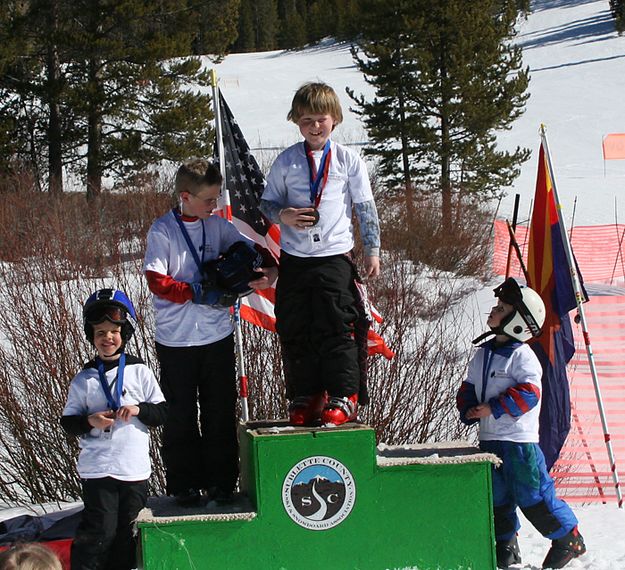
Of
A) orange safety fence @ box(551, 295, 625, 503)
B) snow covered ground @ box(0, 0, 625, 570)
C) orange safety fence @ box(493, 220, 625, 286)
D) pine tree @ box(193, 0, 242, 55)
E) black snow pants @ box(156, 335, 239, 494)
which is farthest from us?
pine tree @ box(193, 0, 242, 55)

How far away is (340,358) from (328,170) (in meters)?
0.93

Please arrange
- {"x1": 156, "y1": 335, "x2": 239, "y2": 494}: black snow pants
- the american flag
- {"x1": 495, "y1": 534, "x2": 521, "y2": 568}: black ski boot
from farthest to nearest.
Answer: the american flag
{"x1": 495, "y1": 534, "x2": 521, "y2": 568}: black ski boot
{"x1": 156, "y1": 335, "x2": 239, "y2": 494}: black snow pants

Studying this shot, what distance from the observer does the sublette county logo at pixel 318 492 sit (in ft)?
13.6

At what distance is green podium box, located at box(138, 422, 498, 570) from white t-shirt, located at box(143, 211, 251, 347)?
59 cm

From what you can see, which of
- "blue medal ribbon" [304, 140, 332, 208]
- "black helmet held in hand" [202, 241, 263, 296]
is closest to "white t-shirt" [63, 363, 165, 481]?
"black helmet held in hand" [202, 241, 263, 296]

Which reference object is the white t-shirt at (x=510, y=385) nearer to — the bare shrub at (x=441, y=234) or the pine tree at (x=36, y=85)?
the bare shrub at (x=441, y=234)

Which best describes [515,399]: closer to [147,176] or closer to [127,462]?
[127,462]

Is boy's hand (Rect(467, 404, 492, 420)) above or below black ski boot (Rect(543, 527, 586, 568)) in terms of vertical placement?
above

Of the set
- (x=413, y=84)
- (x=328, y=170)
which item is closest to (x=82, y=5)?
(x=413, y=84)

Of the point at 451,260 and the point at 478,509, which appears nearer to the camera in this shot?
the point at 478,509

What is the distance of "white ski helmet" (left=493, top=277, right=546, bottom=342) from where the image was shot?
4.73m

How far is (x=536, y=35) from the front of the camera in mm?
70625

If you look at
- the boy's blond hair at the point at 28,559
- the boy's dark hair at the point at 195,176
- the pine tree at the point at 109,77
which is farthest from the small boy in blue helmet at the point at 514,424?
the pine tree at the point at 109,77

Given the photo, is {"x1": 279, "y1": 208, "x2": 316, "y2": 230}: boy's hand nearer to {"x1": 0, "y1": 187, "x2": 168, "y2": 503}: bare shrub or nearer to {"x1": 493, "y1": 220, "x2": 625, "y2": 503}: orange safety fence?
{"x1": 0, "y1": 187, "x2": 168, "y2": 503}: bare shrub
